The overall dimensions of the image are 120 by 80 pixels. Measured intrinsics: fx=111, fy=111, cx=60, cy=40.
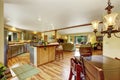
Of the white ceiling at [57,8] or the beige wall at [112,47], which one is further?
the beige wall at [112,47]

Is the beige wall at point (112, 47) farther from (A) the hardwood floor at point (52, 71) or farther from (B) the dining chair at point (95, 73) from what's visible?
(B) the dining chair at point (95, 73)

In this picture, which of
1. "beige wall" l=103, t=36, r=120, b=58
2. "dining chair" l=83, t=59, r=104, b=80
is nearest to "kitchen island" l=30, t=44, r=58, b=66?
"beige wall" l=103, t=36, r=120, b=58

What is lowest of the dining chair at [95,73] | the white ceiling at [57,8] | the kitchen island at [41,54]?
the kitchen island at [41,54]

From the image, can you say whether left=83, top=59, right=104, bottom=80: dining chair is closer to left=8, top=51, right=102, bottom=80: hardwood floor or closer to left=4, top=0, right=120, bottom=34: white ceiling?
left=8, top=51, right=102, bottom=80: hardwood floor

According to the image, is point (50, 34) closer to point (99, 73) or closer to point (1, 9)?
point (1, 9)

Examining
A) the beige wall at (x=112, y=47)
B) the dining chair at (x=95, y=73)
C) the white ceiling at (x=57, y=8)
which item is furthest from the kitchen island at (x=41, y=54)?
the dining chair at (x=95, y=73)

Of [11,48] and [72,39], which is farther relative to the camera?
[72,39]

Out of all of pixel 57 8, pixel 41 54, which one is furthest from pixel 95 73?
pixel 41 54

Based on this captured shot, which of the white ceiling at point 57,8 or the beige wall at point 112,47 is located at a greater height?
the white ceiling at point 57,8

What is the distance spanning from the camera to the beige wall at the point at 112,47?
466 centimetres

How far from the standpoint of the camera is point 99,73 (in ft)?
3.80

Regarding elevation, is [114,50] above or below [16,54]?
above

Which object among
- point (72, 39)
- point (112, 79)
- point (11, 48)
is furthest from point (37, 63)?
point (72, 39)

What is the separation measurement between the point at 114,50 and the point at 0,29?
14.5 feet
